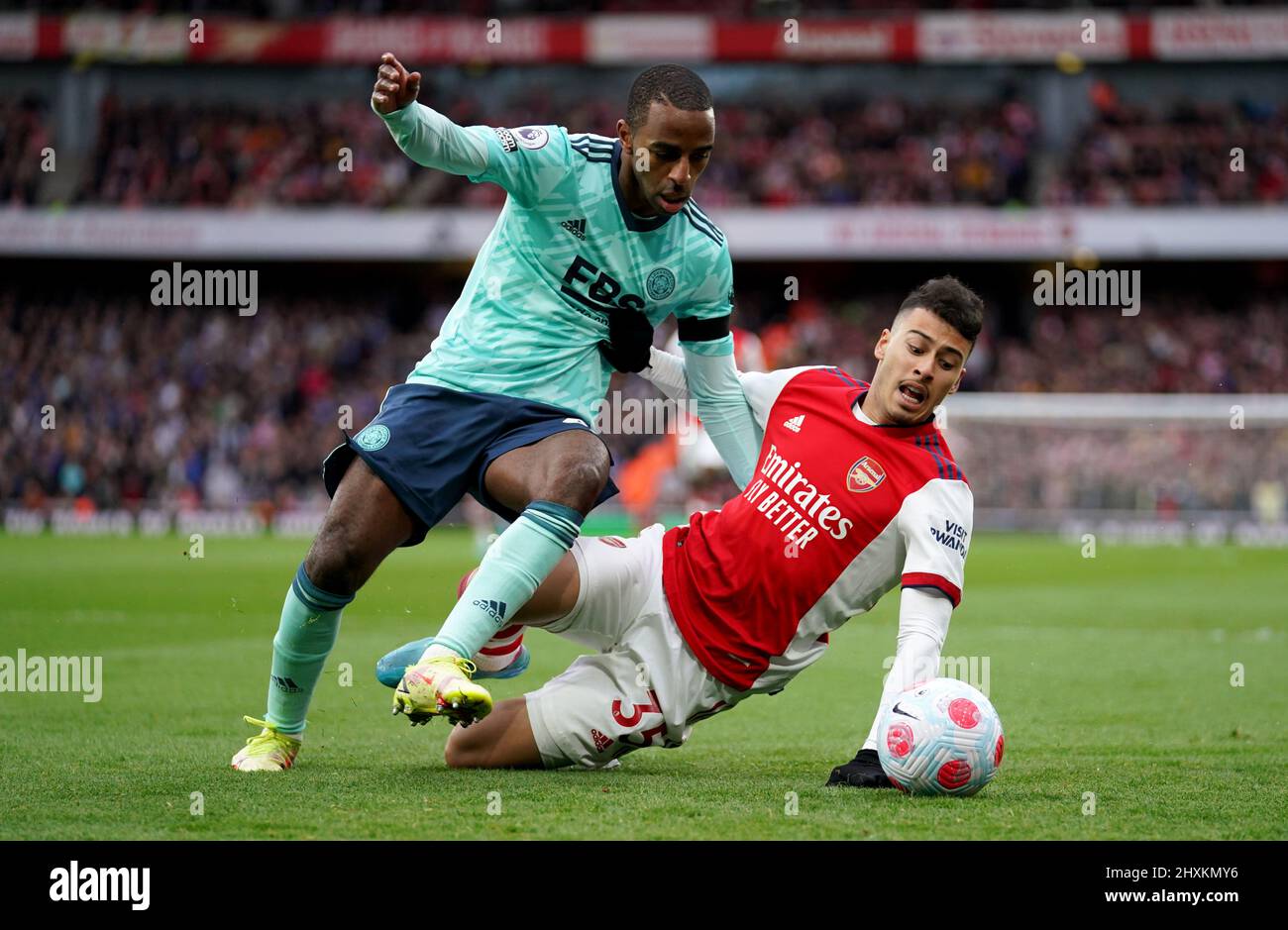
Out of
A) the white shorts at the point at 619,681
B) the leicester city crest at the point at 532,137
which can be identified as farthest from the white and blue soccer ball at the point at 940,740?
the leicester city crest at the point at 532,137

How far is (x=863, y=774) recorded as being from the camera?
4781 millimetres

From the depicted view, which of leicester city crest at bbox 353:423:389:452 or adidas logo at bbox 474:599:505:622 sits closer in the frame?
adidas logo at bbox 474:599:505:622

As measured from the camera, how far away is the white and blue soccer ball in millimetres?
4531

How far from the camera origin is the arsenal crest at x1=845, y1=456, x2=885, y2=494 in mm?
4926

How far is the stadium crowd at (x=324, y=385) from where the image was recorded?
84.5 feet

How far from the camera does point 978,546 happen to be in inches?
875

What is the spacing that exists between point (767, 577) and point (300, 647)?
1.60m

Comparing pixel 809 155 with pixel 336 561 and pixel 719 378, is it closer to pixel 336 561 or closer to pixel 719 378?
pixel 719 378

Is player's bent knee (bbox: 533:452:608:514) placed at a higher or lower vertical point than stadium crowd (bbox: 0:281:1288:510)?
lower

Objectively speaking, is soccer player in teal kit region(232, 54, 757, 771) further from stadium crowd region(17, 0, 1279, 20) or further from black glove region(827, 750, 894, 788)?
stadium crowd region(17, 0, 1279, 20)

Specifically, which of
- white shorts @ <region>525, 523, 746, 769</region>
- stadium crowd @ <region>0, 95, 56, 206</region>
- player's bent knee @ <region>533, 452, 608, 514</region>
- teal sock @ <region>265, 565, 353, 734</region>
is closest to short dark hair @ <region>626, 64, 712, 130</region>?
player's bent knee @ <region>533, 452, 608, 514</region>

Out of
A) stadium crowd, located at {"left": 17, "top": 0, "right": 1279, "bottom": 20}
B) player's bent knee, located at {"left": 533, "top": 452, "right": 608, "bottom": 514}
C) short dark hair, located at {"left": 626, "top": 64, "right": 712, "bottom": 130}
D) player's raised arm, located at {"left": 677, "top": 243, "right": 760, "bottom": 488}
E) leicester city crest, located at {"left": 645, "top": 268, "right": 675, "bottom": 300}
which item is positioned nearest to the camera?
player's bent knee, located at {"left": 533, "top": 452, "right": 608, "bottom": 514}

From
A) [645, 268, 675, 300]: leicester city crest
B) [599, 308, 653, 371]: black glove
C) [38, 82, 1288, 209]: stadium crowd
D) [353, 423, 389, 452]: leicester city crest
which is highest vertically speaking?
[38, 82, 1288, 209]: stadium crowd

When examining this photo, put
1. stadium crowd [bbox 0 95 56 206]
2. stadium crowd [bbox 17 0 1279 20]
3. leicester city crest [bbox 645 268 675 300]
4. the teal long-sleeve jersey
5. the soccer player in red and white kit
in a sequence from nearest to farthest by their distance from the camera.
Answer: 1. the soccer player in red and white kit
2. the teal long-sleeve jersey
3. leicester city crest [bbox 645 268 675 300]
4. stadium crowd [bbox 0 95 56 206]
5. stadium crowd [bbox 17 0 1279 20]
